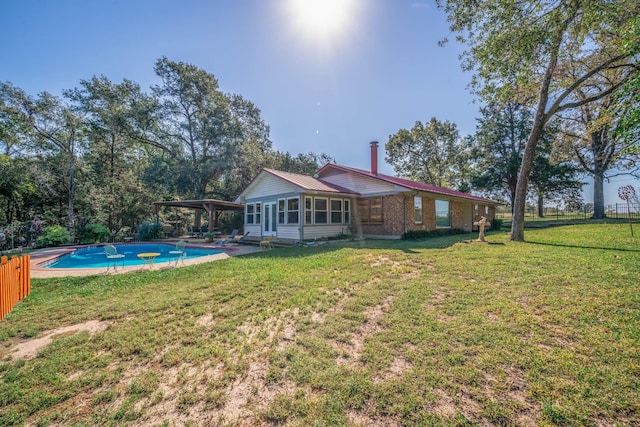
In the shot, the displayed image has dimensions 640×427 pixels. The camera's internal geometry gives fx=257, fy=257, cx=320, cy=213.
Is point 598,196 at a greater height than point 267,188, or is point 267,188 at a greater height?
point 267,188

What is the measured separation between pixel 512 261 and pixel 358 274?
417 cm

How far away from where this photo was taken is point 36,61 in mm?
12688

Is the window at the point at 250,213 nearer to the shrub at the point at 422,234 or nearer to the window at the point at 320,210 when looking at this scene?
the window at the point at 320,210

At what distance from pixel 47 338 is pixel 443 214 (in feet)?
59.5

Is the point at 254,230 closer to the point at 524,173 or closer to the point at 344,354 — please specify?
the point at 344,354

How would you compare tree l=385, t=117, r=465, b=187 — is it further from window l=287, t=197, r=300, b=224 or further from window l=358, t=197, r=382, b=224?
window l=287, t=197, r=300, b=224

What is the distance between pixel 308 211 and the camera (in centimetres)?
1362

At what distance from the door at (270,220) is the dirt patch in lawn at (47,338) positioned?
1082cm

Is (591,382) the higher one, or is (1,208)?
(1,208)

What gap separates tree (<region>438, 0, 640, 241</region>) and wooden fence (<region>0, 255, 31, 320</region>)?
15217mm

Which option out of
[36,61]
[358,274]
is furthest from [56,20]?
[358,274]

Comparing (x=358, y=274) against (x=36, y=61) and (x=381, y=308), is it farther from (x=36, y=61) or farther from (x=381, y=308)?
(x=36, y=61)

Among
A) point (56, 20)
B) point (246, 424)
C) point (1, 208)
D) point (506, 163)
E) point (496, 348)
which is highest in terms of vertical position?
point (56, 20)

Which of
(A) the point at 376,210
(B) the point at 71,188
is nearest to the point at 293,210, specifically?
(A) the point at 376,210
